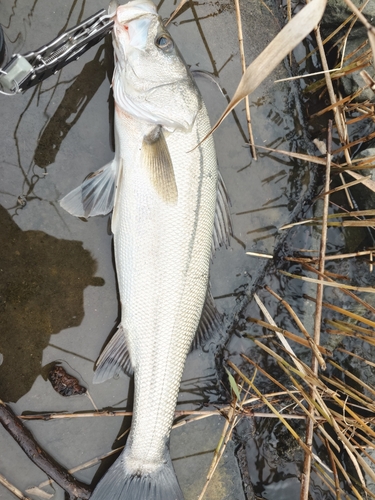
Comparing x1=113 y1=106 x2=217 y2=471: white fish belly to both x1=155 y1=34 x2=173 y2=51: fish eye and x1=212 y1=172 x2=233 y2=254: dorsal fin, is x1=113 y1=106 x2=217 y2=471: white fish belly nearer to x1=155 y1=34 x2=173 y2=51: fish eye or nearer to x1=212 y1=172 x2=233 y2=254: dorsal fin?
x1=212 y1=172 x2=233 y2=254: dorsal fin

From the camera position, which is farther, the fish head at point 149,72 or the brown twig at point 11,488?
the brown twig at point 11,488

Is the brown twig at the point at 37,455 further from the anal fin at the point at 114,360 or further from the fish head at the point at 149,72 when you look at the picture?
the fish head at the point at 149,72

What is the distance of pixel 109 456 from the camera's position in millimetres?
2643

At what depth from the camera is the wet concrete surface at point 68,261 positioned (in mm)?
2523

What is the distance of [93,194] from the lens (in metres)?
2.53

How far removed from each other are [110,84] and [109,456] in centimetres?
240

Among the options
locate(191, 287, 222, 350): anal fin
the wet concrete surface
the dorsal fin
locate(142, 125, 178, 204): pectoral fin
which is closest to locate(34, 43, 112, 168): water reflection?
the wet concrete surface

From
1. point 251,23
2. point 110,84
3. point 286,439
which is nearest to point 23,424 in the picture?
point 286,439

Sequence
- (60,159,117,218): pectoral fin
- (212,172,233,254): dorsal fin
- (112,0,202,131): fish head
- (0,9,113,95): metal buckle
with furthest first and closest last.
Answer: (212,172,233,254): dorsal fin
(60,159,117,218): pectoral fin
(112,0,202,131): fish head
(0,9,113,95): metal buckle

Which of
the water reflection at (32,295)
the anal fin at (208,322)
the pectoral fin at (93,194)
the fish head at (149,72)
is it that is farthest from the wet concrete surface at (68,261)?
the fish head at (149,72)

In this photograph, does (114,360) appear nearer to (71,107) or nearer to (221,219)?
(221,219)

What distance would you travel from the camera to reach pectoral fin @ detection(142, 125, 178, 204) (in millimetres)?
2297

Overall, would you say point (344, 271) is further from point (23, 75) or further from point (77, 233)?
point (23, 75)

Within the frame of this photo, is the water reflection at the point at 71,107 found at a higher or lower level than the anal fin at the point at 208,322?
higher
